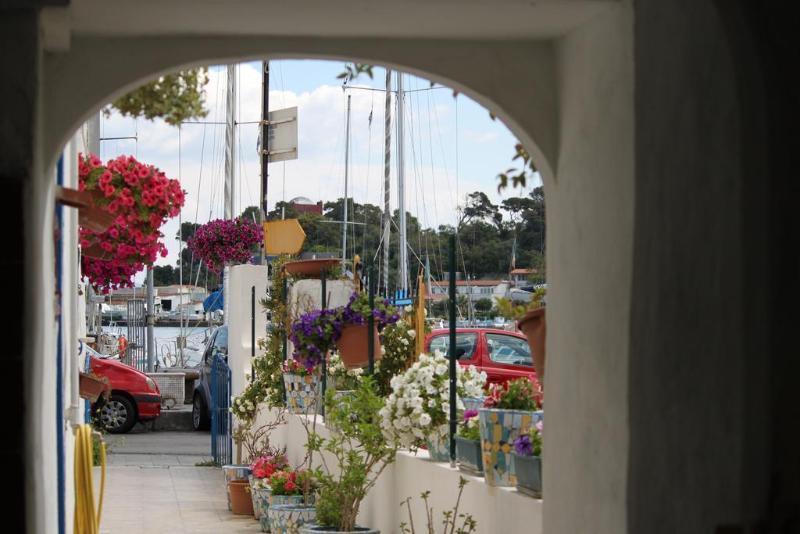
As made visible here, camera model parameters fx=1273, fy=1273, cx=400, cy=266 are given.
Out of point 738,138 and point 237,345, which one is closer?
point 738,138

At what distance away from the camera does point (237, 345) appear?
16.1m

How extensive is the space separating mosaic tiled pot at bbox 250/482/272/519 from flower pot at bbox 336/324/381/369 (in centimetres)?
156

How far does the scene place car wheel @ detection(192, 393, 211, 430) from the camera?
20953 mm

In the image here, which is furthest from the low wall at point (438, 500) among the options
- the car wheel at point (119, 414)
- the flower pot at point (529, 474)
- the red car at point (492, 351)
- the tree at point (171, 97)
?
the car wheel at point (119, 414)

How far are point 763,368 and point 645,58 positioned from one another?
1.25m

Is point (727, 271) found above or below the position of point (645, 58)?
below

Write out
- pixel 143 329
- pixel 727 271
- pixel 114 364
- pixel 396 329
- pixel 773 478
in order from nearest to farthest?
pixel 773 478
pixel 727 271
pixel 396 329
pixel 114 364
pixel 143 329

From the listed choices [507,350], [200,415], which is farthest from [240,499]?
[200,415]

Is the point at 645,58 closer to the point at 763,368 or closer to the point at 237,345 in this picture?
the point at 763,368

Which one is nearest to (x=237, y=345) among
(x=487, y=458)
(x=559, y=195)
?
(x=487, y=458)

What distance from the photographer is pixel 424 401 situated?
7.73m

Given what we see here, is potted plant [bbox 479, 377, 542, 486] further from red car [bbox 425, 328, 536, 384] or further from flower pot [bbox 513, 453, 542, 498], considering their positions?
red car [bbox 425, 328, 536, 384]

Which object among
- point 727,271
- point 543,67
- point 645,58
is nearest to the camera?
point 727,271

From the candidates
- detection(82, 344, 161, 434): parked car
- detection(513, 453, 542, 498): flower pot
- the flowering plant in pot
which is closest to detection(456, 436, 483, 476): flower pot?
the flowering plant in pot
